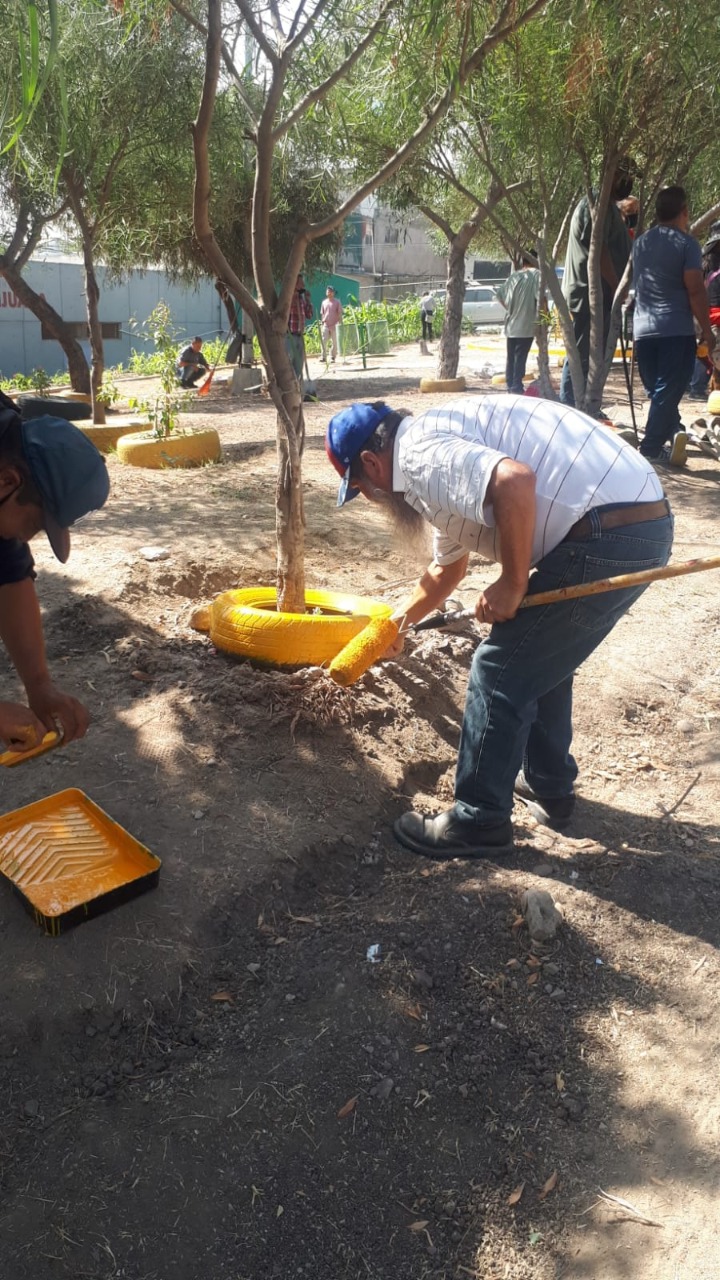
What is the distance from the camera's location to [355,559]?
602 cm

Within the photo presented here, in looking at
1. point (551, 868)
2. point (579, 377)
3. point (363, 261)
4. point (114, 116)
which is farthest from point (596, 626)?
point (363, 261)

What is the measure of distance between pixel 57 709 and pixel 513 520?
136 cm

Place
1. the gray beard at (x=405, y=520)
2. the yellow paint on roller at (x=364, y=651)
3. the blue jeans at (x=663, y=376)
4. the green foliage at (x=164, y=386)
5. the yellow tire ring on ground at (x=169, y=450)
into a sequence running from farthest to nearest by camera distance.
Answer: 1. the green foliage at (x=164, y=386)
2. the yellow tire ring on ground at (x=169, y=450)
3. the blue jeans at (x=663, y=376)
4. the yellow paint on roller at (x=364, y=651)
5. the gray beard at (x=405, y=520)

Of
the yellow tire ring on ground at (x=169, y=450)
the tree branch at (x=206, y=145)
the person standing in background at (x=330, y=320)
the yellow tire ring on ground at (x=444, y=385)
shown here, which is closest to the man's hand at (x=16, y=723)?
the tree branch at (x=206, y=145)

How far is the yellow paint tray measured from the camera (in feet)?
8.96

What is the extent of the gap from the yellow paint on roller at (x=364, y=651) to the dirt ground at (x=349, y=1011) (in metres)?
0.15

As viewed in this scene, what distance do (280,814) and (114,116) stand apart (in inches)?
411

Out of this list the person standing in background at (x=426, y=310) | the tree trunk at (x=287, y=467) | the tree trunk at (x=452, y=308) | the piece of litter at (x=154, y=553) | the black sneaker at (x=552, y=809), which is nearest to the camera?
the black sneaker at (x=552, y=809)

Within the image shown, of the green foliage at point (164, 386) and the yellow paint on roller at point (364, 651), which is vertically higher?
the green foliage at point (164, 386)

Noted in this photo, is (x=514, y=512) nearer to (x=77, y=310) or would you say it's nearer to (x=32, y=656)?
(x=32, y=656)

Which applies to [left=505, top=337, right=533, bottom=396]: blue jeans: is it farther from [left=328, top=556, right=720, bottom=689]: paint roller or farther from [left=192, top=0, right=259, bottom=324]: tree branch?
[left=192, top=0, right=259, bottom=324]: tree branch

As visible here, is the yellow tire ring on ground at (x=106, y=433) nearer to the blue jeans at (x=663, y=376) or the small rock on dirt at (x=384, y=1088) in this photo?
the blue jeans at (x=663, y=376)

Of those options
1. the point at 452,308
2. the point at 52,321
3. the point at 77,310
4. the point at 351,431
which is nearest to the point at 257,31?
the point at 351,431

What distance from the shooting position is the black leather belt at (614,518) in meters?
2.74
